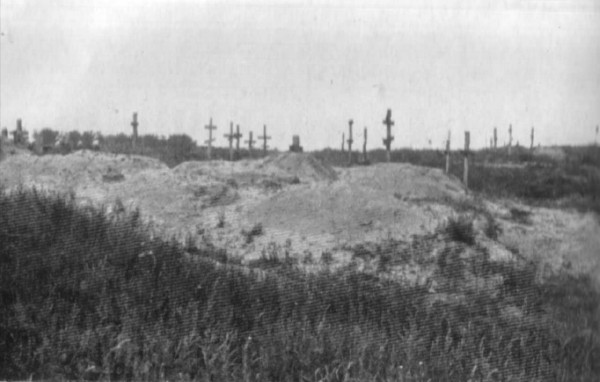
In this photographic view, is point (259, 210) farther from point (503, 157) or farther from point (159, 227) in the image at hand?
point (503, 157)

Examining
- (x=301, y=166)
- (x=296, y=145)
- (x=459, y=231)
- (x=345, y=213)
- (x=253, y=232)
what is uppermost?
(x=296, y=145)

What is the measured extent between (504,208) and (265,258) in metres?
11.1

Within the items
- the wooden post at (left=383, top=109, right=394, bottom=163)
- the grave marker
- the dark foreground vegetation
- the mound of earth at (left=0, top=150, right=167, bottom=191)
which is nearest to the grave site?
the dark foreground vegetation

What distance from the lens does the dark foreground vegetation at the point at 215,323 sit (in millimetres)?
5355

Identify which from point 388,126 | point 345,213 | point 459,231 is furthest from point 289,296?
point 388,126

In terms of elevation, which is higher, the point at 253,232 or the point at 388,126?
the point at 388,126

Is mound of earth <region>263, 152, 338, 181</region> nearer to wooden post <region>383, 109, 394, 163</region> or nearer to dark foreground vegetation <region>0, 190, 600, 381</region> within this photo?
wooden post <region>383, 109, 394, 163</region>

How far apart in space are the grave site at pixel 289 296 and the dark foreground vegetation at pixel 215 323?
2 cm

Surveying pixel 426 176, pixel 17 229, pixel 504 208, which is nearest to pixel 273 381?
pixel 17 229

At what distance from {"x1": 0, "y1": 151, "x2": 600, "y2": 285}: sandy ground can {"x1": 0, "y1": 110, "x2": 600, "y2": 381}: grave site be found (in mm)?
68

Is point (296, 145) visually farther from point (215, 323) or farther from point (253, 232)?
point (215, 323)

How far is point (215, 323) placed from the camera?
6.22 metres

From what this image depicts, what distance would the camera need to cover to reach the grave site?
5.46 meters

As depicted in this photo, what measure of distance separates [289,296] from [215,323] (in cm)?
130
